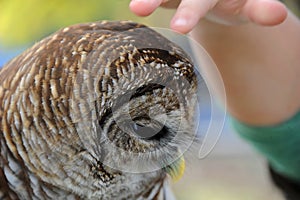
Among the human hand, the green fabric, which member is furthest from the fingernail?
the green fabric

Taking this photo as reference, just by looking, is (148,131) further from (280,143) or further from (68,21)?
(280,143)

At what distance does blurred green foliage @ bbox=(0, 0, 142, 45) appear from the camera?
36cm

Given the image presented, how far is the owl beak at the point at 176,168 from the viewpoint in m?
0.33

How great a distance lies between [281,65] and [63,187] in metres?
0.36

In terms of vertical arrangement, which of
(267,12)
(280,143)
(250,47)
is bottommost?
(280,143)

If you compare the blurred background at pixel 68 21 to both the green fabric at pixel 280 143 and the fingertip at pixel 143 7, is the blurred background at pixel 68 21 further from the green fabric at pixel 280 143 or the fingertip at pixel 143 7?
the green fabric at pixel 280 143

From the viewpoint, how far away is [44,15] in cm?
38

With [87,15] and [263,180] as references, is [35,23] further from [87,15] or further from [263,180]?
[263,180]

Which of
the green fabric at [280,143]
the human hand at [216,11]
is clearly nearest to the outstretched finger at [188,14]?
the human hand at [216,11]

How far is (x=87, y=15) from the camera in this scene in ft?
1.19

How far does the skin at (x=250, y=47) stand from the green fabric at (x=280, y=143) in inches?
0.4

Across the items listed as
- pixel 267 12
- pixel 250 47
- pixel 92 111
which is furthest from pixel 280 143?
pixel 92 111

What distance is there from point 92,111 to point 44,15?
0.12 meters

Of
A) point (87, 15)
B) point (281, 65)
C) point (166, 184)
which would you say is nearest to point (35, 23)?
point (87, 15)
